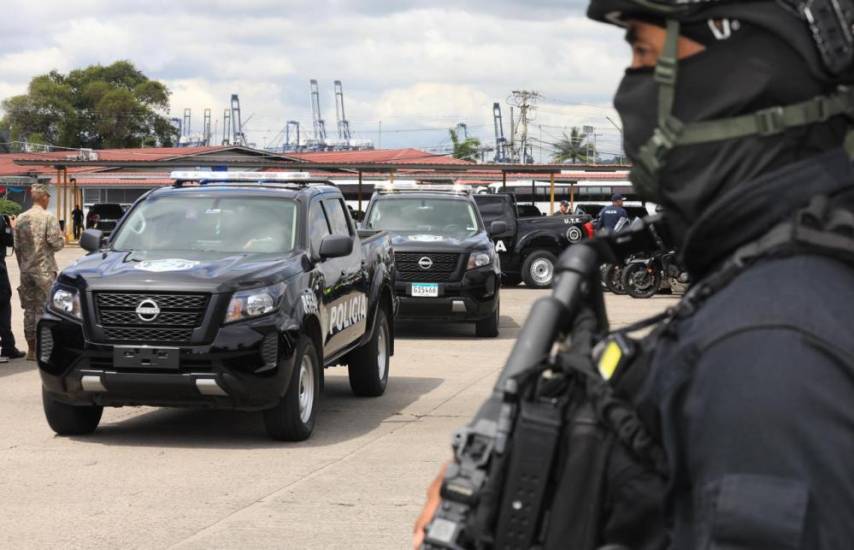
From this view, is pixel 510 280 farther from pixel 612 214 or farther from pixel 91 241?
pixel 91 241

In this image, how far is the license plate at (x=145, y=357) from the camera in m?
8.98

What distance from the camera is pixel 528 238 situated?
2664 centimetres

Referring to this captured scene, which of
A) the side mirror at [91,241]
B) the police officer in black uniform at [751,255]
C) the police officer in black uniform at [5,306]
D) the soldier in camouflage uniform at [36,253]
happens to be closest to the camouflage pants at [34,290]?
the soldier in camouflage uniform at [36,253]

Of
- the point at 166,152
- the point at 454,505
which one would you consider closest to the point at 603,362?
the point at 454,505

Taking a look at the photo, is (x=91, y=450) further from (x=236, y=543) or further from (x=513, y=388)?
(x=513, y=388)

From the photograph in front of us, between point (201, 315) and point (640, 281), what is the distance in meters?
16.4

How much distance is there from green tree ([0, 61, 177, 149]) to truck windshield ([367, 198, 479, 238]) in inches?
3504

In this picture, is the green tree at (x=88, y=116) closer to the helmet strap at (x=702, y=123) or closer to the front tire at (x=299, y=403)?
the front tire at (x=299, y=403)

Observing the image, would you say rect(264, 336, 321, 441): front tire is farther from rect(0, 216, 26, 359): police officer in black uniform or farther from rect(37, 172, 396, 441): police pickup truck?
rect(0, 216, 26, 359): police officer in black uniform

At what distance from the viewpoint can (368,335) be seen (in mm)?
11820

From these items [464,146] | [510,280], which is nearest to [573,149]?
[464,146]

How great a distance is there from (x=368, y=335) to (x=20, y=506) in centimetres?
482

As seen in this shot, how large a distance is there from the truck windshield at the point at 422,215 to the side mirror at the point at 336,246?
26.4 ft

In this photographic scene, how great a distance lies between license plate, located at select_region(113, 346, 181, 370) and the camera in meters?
8.98
